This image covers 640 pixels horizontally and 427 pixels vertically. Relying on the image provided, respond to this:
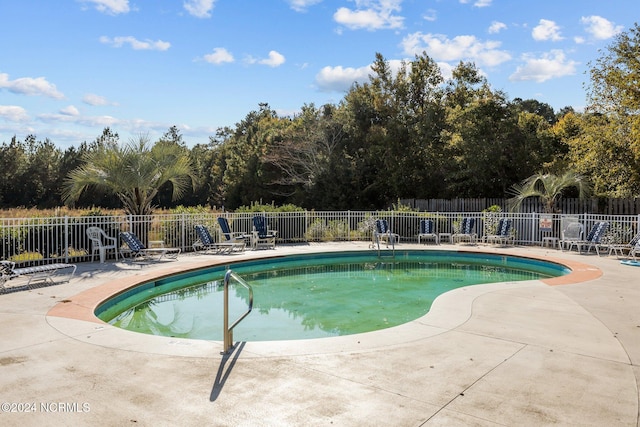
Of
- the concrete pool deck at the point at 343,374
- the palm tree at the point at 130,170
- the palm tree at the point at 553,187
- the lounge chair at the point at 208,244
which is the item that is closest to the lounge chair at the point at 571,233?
the palm tree at the point at 553,187

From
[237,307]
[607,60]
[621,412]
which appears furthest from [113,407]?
[607,60]

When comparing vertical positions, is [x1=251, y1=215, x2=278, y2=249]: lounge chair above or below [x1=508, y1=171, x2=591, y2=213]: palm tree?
below

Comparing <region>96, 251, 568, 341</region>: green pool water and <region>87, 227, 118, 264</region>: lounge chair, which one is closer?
<region>96, 251, 568, 341</region>: green pool water

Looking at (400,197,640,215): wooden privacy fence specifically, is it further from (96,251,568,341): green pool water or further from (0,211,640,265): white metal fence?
(96,251,568,341): green pool water

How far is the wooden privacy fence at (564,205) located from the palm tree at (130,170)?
12.4 metres

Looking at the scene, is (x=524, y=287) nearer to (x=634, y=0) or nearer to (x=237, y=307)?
(x=237, y=307)

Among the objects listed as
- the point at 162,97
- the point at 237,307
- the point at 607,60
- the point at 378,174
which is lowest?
the point at 237,307

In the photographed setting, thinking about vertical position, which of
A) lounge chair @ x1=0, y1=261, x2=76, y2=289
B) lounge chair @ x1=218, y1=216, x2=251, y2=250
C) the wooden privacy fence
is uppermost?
the wooden privacy fence

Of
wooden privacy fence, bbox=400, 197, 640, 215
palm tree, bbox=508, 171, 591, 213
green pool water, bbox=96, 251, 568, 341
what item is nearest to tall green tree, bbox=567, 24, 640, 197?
wooden privacy fence, bbox=400, 197, 640, 215

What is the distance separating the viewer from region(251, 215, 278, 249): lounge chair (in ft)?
51.8

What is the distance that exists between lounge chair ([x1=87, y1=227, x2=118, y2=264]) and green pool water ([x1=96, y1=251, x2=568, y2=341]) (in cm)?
265

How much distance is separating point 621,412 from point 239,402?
302 centimetres

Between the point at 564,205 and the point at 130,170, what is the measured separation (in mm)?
16293

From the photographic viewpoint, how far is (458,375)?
4.42 meters
